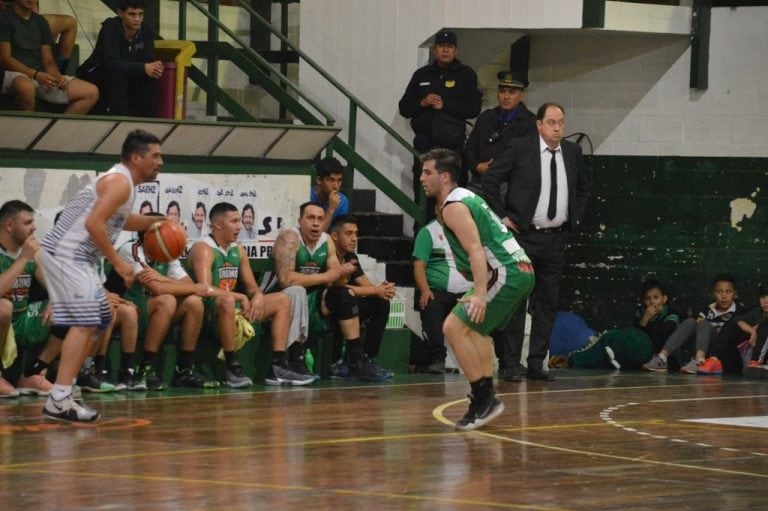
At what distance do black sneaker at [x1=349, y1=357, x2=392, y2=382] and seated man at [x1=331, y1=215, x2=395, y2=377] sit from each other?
173 mm

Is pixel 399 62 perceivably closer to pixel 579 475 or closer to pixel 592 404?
pixel 592 404

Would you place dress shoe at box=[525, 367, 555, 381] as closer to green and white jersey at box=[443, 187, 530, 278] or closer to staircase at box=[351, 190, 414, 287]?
staircase at box=[351, 190, 414, 287]

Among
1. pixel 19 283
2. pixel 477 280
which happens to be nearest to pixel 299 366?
pixel 19 283

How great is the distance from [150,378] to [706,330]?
5702 millimetres

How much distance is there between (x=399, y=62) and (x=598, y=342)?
3328 mm

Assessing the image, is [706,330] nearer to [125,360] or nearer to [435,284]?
[435,284]

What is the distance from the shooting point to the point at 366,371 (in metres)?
12.6

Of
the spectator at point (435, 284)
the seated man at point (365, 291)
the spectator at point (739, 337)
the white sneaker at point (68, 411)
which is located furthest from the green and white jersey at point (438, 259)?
the white sneaker at point (68, 411)

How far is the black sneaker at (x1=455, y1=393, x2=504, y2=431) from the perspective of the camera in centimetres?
940

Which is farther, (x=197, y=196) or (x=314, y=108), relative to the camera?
(x=314, y=108)

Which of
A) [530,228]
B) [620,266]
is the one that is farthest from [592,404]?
[620,266]

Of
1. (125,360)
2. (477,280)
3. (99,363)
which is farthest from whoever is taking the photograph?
(125,360)

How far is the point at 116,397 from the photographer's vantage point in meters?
10.9

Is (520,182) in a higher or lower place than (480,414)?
higher
